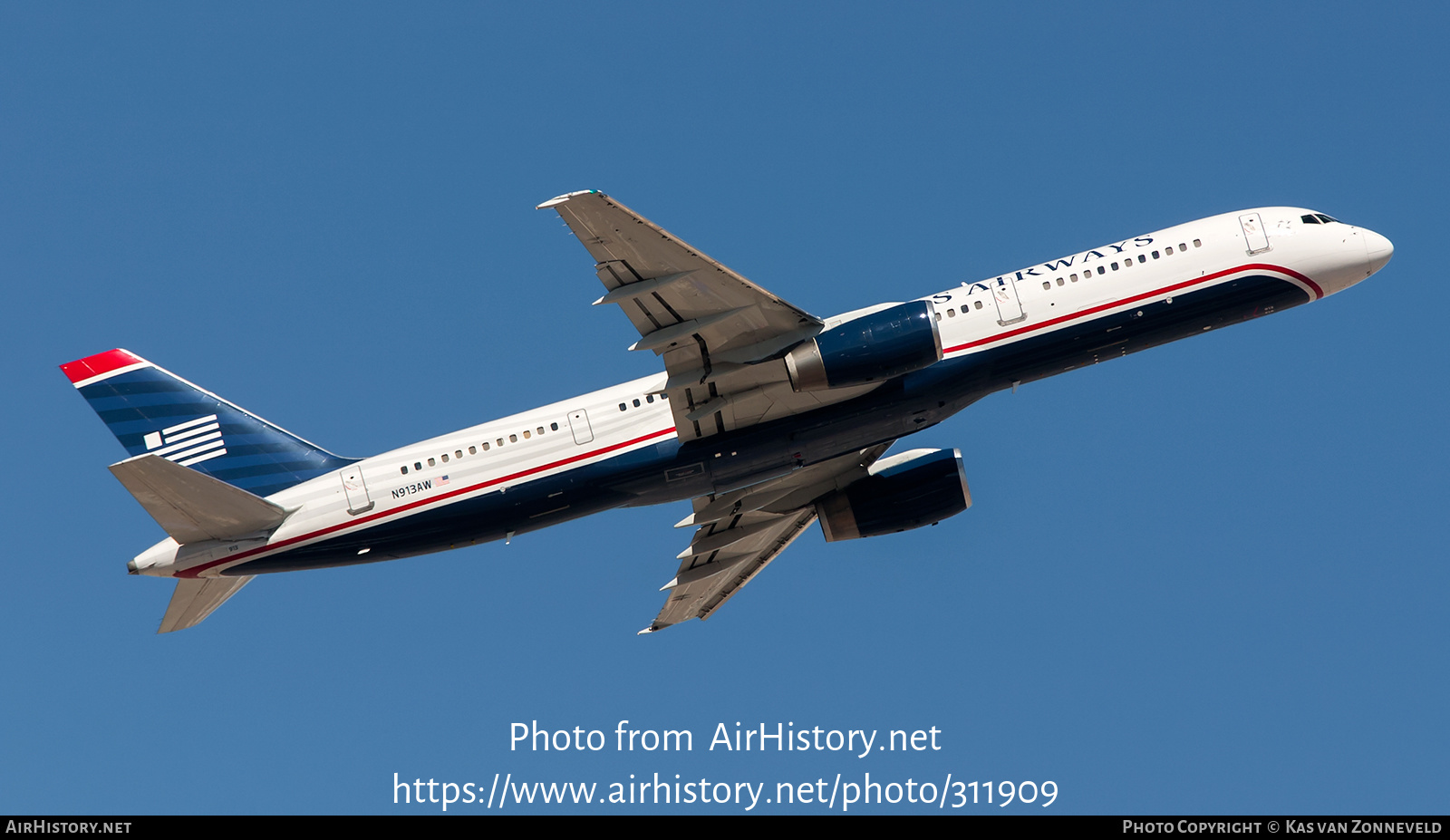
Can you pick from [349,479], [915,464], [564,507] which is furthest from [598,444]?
[915,464]

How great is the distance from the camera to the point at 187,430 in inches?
1570

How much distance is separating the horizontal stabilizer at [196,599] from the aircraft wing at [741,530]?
45.2 ft

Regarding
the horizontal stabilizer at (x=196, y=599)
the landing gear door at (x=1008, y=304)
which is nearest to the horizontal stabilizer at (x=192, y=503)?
the horizontal stabilizer at (x=196, y=599)

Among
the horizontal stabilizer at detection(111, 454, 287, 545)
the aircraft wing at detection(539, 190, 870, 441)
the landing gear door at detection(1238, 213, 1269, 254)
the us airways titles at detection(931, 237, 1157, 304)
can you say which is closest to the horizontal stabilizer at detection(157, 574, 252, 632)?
the horizontal stabilizer at detection(111, 454, 287, 545)

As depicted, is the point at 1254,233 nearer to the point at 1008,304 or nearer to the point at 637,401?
the point at 1008,304

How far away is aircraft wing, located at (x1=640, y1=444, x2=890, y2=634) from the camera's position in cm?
4416

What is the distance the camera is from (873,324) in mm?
36062

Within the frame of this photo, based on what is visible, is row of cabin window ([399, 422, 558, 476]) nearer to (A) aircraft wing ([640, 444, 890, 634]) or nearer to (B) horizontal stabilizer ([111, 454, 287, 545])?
(B) horizontal stabilizer ([111, 454, 287, 545])

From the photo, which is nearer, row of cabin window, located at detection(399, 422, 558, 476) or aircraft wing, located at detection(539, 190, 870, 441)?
aircraft wing, located at detection(539, 190, 870, 441)

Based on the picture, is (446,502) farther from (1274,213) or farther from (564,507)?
(1274,213)

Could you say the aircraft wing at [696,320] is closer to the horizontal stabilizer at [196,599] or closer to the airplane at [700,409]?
the airplane at [700,409]

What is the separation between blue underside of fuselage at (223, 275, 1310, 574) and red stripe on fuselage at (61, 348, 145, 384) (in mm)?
7123

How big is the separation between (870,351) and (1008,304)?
459 centimetres

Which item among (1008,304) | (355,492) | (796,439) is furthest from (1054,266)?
(355,492)
